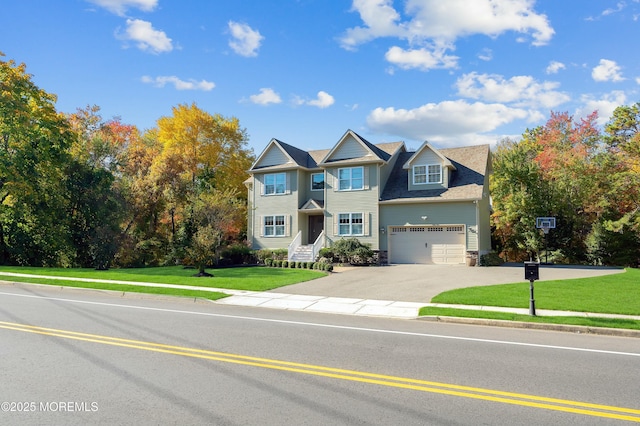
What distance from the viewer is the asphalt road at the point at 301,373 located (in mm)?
4559

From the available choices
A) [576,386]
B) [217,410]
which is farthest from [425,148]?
[217,410]

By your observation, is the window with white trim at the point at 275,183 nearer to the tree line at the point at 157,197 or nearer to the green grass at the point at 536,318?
the tree line at the point at 157,197

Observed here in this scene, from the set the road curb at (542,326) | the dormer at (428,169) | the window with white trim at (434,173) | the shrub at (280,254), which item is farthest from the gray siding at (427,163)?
the road curb at (542,326)

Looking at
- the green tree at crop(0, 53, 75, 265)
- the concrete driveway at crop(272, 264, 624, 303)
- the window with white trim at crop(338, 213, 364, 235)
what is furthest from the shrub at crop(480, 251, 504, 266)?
the green tree at crop(0, 53, 75, 265)

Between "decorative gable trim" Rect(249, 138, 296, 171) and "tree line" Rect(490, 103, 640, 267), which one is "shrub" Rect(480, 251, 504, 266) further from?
"decorative gable trim" Rect(249, 138, 296, 171)

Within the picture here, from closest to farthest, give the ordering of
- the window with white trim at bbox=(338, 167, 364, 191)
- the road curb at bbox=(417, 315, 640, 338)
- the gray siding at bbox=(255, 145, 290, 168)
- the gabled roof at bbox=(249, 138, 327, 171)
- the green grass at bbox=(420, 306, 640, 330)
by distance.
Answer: the road curb at bbox=(417, 315, 640, 338) → the green grass at bbox=(420, 306, 640, 330) → the window with white trim at bbox=(338, 167, 364, 191) → the gabled roof at bbox=(249, 138, 327, 171) → the gray siding at bbox=(255, 145, 290, 168)

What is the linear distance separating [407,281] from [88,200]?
22594 mm

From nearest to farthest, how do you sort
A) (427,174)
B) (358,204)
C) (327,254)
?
(327,254) → (427,174) → (358,204)

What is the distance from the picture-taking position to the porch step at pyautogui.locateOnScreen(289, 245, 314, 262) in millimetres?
28281

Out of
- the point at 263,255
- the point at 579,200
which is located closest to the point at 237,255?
the point at 263,255

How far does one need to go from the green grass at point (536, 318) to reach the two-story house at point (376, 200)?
1532 cm

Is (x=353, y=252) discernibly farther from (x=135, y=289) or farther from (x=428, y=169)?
(x=135, y=289)

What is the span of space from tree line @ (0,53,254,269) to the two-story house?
3406 millimetres

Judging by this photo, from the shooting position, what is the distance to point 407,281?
18.7 metres
